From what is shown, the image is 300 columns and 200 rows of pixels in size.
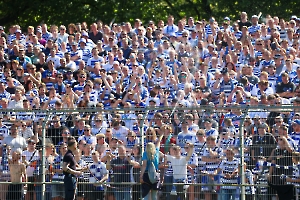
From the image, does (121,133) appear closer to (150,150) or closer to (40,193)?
(150,150)

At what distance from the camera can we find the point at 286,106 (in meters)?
13.2

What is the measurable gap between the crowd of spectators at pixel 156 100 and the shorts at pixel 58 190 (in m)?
0.02

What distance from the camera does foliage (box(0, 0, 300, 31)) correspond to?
1294 inches

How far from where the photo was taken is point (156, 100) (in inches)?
739

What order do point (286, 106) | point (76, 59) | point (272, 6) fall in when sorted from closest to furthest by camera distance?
point (286, 106) → point (76, 59) → point (272, 6)

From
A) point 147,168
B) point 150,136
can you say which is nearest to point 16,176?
point 147,168

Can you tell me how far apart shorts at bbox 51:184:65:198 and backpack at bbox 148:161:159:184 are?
5.45 feet

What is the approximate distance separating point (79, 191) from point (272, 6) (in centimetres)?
1751

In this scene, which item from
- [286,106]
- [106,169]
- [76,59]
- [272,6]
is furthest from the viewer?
[272,6]

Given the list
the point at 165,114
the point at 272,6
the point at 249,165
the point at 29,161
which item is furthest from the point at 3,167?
the point at 272,6

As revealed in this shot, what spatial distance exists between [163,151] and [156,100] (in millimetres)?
4655

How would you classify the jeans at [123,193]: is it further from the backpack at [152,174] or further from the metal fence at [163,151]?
the backpack at [152,174]

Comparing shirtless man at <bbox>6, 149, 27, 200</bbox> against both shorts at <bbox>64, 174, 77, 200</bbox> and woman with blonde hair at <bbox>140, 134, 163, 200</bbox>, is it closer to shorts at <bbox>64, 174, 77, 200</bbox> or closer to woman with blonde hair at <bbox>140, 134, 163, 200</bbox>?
shorts at <bbox>64, 174, 77, 200</bbox>

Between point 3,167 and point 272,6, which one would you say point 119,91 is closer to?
point 3,167
